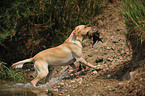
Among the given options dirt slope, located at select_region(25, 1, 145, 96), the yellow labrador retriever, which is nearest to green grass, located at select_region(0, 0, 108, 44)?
dirt slope, located at select_region(25, 1, 145, 96)

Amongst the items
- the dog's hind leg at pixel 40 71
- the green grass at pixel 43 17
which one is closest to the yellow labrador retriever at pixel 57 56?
the dog's hind leg at pixel 40 71

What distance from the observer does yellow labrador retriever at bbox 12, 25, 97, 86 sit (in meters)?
5.52

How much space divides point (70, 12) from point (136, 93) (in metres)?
4.39

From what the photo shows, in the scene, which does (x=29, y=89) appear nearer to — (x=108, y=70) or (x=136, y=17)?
(x=108, y=70)

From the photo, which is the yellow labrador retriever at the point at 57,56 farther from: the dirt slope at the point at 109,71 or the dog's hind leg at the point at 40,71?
the dirt slope at the point at 109,71

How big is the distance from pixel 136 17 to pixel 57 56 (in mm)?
2376

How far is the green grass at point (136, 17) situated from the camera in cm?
587

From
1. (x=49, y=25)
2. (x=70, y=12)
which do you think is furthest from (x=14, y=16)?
(x=70, y=12)

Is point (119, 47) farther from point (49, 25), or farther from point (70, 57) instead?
point (49, 25)

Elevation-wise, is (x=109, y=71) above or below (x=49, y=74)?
above

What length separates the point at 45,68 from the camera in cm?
552

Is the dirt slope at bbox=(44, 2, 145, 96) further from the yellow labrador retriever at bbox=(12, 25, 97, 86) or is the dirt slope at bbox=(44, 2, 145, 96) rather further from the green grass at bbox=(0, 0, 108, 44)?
the green grass at bbox=(0, 0, 108, 44)

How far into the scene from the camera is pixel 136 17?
6031 millimetres

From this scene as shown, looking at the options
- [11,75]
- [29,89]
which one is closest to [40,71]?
[29,89]
